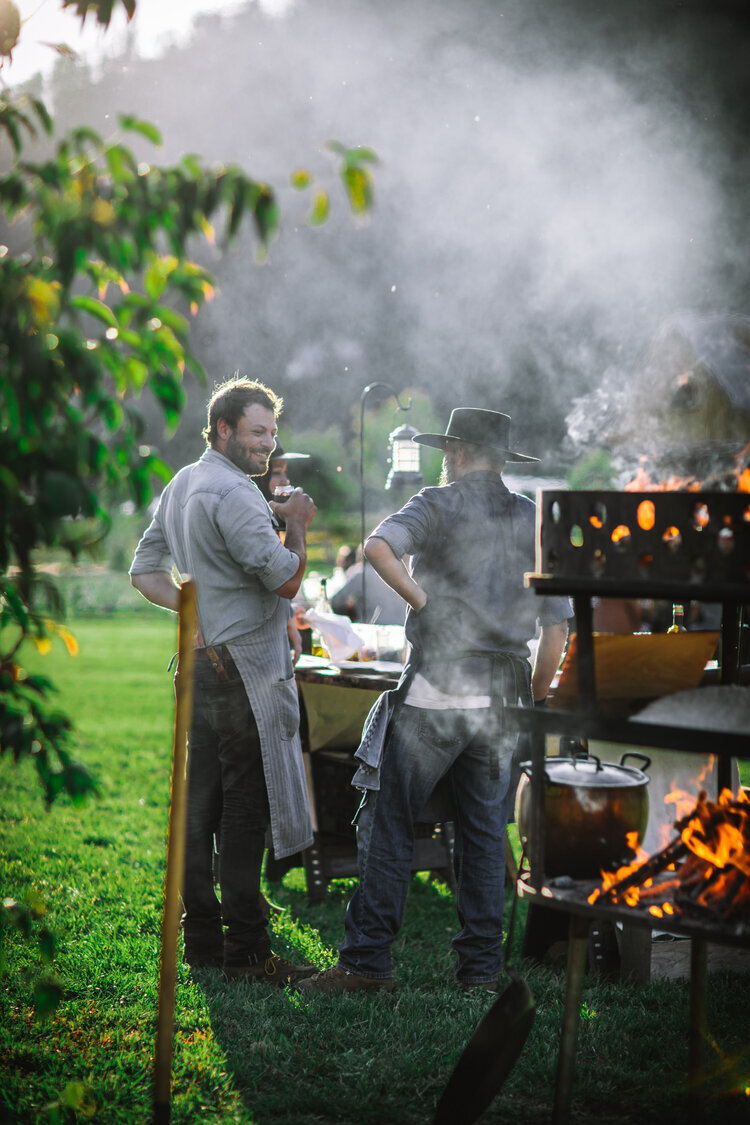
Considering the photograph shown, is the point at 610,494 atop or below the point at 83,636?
atop

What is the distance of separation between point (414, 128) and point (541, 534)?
10.7m

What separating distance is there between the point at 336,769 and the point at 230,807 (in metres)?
1.10

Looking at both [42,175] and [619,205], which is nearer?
[42,175]

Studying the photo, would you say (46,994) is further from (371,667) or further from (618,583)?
(371,667)

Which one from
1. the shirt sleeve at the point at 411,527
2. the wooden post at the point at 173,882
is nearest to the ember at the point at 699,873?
the wooden post at the point at 173,882

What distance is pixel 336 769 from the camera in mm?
4633

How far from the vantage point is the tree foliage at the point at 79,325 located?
168cm

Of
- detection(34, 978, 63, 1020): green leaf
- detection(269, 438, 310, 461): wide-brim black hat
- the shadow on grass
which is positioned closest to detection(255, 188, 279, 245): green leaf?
detection(34, 978, 63, 1020): green leaf

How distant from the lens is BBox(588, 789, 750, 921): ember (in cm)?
215

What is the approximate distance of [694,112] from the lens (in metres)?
7.92

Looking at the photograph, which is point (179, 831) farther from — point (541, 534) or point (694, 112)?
point (694, 112)

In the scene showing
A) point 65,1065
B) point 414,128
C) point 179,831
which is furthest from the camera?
point 414,128

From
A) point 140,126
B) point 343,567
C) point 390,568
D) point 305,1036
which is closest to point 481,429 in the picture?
point 390,568

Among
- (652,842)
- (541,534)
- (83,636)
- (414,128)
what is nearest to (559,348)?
(414,128)
